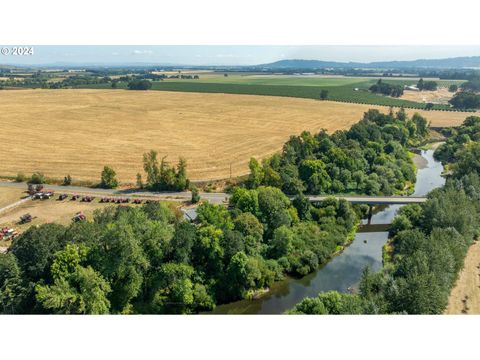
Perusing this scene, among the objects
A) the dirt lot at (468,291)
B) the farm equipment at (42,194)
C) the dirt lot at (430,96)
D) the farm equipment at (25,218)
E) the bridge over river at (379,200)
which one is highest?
the dirt lot at (430,96)

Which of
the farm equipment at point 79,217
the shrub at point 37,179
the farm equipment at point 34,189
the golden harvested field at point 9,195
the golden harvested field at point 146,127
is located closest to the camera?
the farm equipment at point 79,217

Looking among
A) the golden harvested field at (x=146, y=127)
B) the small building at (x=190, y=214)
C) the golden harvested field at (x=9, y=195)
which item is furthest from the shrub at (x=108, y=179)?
the small building at (x=190, y=214)

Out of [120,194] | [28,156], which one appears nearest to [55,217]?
[120,194]

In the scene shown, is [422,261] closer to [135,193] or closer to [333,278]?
[333,278]

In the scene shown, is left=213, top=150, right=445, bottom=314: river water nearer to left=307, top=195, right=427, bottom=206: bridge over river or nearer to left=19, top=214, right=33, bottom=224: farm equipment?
left=307, top=195, right=427, bottom=206: bridge over river

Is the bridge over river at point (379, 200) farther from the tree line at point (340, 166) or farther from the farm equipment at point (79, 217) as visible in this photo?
the farm equipment at point (79, 217)

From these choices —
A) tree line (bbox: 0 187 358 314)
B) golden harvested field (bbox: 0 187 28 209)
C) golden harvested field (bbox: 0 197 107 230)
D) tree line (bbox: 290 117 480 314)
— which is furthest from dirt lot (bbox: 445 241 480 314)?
golden harvested field (bbox: 0 187 28 209)

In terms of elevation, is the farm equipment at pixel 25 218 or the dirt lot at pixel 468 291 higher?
the farm equipment at pixel 25 218
